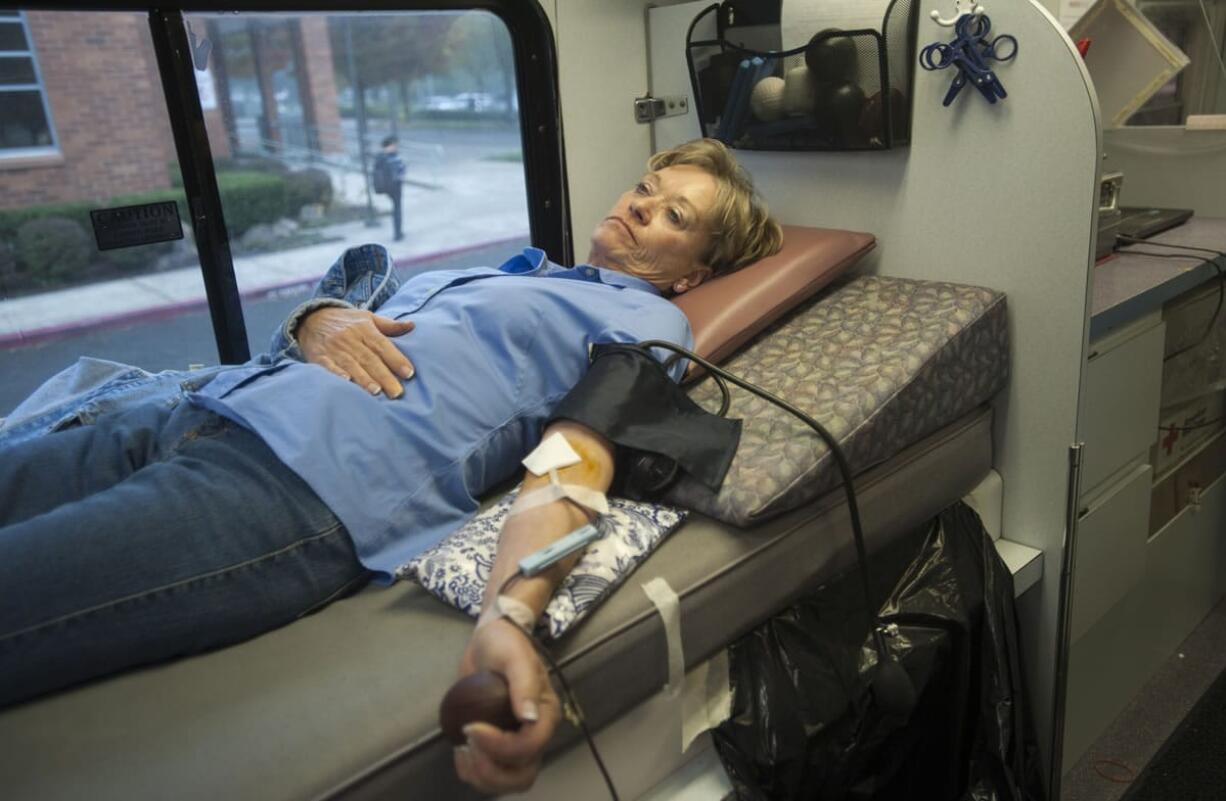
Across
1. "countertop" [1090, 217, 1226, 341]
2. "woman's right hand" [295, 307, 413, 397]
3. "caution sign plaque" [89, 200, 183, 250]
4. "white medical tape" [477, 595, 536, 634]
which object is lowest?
"white medical tape" [477, 595, 536, 634]

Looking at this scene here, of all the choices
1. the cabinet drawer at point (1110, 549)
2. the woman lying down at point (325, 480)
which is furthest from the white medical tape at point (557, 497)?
the cabinet drawer at point (1110, 549)

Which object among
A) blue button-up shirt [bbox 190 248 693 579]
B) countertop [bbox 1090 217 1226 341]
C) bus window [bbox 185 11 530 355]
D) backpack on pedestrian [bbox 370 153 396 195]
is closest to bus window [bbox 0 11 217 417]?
blue button-up shirt [bbox 190 248 693 579]

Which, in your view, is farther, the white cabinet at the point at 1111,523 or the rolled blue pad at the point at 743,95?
the rolled blue pad at the point at 743,95

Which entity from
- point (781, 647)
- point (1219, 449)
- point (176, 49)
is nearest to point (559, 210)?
point (176, 49)

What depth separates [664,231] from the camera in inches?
61.7

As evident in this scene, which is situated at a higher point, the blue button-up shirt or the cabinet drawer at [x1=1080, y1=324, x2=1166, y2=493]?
the blue button-up shirt

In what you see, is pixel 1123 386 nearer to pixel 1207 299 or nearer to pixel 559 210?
pixel 1207 299

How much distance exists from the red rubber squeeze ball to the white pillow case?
146 millimetres

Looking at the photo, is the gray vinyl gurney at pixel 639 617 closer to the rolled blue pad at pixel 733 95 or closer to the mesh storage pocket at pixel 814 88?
the mesh storage pocket at pixel 814 88

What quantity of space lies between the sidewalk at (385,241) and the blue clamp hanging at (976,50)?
2.94ft

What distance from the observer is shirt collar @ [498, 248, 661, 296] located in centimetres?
154

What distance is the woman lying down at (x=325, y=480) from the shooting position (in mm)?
923

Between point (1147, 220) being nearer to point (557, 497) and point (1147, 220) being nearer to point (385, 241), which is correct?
point (557, 497)

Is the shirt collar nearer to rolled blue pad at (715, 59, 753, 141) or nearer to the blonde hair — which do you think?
the blonde hair
